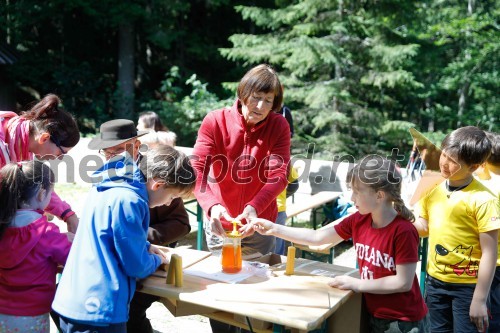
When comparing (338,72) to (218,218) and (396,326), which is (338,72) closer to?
(218,218)

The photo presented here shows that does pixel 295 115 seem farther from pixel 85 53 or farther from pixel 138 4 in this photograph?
pixel 85 53

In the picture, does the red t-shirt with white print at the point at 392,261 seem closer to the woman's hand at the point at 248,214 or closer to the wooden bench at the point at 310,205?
the woman's hand at the point at 248,214

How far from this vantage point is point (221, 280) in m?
2.33

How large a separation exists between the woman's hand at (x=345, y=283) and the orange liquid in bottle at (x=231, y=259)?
44 centimetres

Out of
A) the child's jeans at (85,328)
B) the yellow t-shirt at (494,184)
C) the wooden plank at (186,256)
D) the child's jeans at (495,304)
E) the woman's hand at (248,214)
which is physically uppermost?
the yellow t-shirt at (494,184)

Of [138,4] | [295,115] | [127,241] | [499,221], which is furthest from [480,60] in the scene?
[127,241]

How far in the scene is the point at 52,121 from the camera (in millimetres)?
2736

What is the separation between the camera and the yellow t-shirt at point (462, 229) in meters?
2.42

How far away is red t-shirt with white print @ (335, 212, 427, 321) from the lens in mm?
2160

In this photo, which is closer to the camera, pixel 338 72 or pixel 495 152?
pixel 495 152

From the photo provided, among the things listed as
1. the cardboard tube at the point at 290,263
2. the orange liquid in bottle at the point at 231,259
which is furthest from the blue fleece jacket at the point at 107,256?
the cardboard tube at the point at 290,263

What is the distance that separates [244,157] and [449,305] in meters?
1.26

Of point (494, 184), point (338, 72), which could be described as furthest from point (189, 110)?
point (494, 184)

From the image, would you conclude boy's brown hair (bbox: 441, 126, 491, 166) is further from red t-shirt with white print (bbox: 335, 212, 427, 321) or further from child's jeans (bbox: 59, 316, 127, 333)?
child's jeans (bbox: 59, 316, 127, 333)
